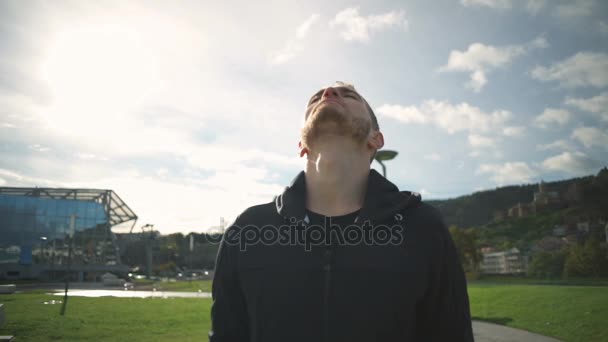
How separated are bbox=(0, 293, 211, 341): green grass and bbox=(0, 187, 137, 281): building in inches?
1440

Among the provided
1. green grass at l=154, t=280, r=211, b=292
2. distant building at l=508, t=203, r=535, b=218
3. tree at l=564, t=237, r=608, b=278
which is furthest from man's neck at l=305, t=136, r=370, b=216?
distant building at l=508, t=203, r=535, b=218

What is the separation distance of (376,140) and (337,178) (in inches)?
17.1

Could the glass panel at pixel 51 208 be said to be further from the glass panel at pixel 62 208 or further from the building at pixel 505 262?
the building at pixel 505 262

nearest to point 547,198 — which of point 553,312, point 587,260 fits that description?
point 587,260

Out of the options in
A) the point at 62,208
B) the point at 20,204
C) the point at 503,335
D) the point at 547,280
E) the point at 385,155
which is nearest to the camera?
the point at 503,335

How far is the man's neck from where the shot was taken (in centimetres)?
227

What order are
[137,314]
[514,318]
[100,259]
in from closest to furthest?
1. [514,318]
2. [137,314]
3. [100,259]

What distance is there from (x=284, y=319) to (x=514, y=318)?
53.3 feet

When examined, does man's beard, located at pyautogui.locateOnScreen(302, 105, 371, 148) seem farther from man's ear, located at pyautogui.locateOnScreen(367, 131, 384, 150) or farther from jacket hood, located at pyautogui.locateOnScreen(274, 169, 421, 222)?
jacket hood, located at pyautogui.locateOnScreen(274, 169, 421, 222)

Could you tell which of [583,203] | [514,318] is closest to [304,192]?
[514,318]

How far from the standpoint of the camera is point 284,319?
1.97 meters

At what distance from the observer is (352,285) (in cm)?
196

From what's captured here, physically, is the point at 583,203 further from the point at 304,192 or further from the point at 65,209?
the point at 65,209

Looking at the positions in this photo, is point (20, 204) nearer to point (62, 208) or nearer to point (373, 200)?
point (62, 208)
